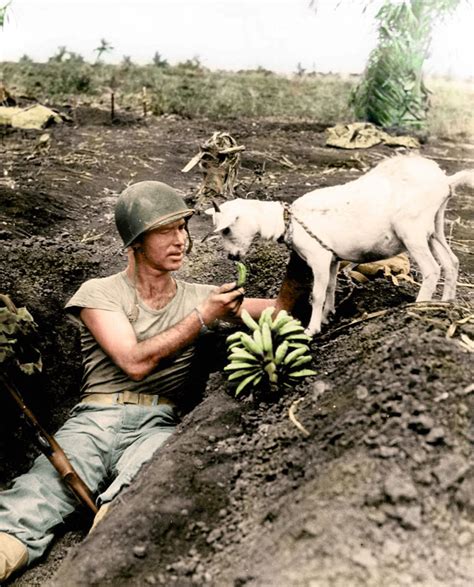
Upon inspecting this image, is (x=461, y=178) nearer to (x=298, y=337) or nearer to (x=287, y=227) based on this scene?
A: (x=287, y=227)

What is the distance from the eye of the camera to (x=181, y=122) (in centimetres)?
1284

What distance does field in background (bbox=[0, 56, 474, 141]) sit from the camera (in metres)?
12.6

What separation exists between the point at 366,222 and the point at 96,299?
63.3 inches

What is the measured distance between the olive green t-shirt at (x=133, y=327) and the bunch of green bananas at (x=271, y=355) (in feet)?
2.06

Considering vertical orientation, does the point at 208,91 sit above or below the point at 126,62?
below

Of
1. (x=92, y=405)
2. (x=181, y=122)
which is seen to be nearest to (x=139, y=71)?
(x=181, y=122)

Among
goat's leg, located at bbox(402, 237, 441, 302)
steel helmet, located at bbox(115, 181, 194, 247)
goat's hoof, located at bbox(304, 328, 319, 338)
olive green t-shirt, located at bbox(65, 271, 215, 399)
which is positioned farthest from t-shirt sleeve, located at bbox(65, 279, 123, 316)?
goat's leg, located at bbox(402, 237, 441, 302)

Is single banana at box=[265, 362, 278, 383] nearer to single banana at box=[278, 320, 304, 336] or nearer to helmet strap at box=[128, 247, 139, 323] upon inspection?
single banana at box=[278, 320, 304, 336]

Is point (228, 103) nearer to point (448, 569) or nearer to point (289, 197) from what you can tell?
point (289, 197)

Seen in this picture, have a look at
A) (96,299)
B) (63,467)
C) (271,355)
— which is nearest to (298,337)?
(271,355)

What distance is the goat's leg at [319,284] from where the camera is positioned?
2.93m

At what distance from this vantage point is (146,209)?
3.33 metres

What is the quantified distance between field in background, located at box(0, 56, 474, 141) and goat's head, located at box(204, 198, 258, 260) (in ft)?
27.1

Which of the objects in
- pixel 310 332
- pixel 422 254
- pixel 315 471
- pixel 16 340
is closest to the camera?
pixel 315 471
